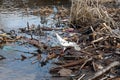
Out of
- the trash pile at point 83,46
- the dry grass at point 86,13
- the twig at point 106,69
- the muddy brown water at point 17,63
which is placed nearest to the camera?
the twig at point 106,69

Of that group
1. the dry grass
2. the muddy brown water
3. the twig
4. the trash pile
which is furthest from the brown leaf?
the dry grass

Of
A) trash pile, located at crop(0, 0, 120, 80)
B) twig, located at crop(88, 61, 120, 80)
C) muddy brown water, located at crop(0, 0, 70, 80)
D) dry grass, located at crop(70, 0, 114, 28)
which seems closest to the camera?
twig, located at crop(88, 61, 120, 80)

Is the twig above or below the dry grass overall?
below

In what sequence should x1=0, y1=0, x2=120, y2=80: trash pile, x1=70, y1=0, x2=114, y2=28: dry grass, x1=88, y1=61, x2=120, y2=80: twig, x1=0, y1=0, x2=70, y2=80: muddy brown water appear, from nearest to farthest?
x1=88, y1=61, x2=120, y2=80: twig
x1=0, y1=0, x2=120, y2=80: trash pile
x1=0, y1=0, x2=70, y2=80: muddy brown water
x1=70, y1=0, x2=114, y2=28: dry grass

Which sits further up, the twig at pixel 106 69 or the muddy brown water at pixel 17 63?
the muddy brown water at pixel 17 63

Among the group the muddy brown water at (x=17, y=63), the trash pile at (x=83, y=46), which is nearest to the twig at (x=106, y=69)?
the trash pile at (x=83, y=46)

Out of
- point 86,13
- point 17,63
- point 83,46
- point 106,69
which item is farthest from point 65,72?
point 86,13

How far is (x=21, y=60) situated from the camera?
8.28m

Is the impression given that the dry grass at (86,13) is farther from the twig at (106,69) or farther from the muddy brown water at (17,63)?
the twig at (106,69)

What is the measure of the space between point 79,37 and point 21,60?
7.42 ft

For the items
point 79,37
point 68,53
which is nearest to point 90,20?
point 79,37

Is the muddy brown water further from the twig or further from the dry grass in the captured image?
the dry grass

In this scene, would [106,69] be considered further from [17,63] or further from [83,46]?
[17,63]

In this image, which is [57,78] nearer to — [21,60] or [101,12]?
[21,60]
